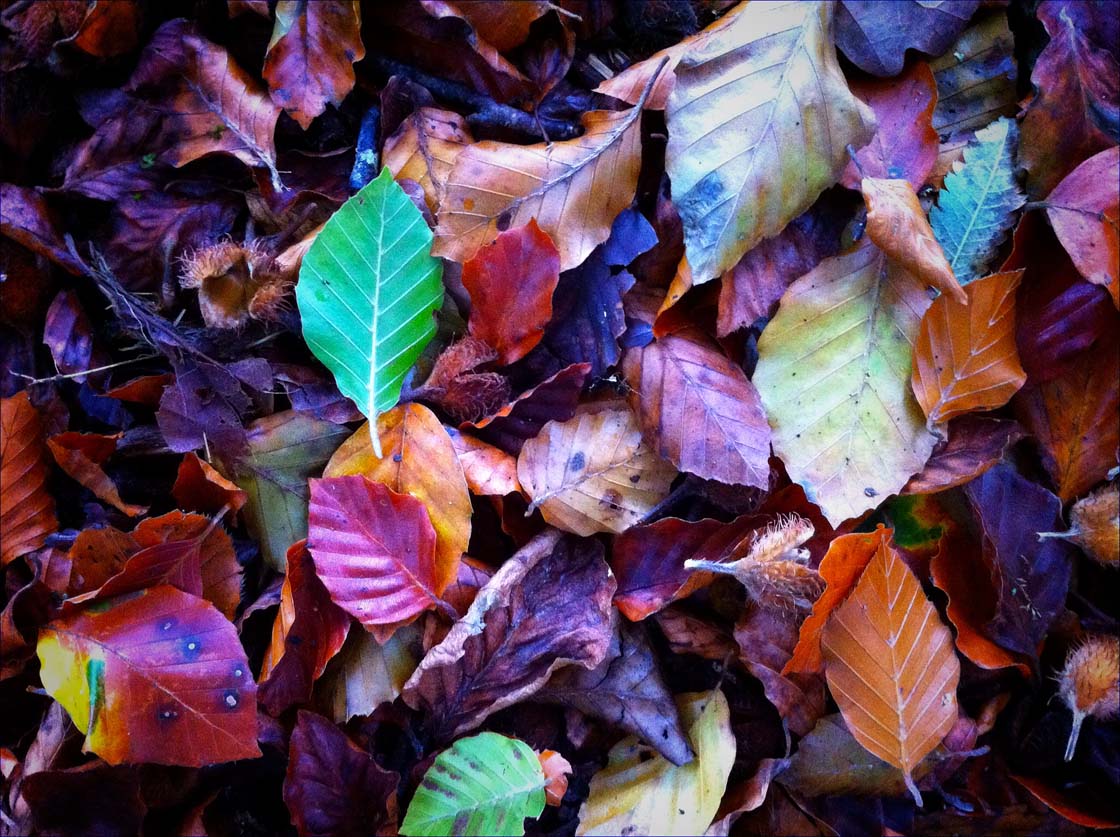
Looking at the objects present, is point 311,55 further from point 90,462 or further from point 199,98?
point 90,462


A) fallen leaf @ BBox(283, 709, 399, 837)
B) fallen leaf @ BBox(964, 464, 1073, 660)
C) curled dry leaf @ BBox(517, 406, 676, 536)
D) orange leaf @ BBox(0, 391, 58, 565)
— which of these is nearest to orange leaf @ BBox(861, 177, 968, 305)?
fallen leaf @ BBox(964, 464, 1073, 660)

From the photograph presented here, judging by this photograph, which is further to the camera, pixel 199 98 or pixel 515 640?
pixel 199 98

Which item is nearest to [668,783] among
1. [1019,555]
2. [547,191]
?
[1019,555]

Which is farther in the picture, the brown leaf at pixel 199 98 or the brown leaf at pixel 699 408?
the brown leaf at pixel 199 98

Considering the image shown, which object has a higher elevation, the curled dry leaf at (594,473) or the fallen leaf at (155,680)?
the curled dry leaf at (594,473)

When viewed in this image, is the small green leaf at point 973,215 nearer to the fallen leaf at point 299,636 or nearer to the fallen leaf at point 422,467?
the fallen leaf at point 422,467

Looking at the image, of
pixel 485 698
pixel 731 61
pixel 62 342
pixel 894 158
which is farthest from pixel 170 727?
pixel 894 158

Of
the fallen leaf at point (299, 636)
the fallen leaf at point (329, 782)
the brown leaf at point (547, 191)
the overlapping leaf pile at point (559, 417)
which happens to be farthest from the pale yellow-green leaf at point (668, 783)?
the brown leaf at point (547, 191)
